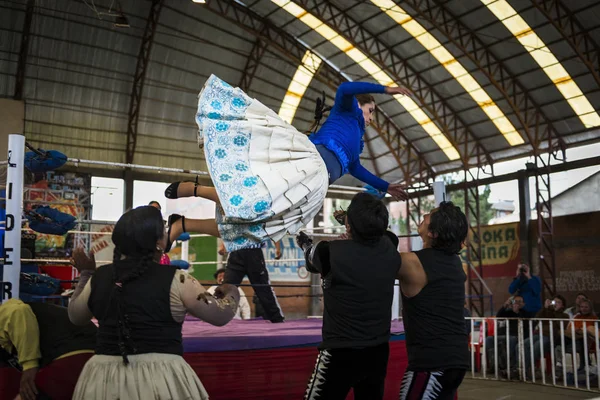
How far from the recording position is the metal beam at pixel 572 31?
13156mm

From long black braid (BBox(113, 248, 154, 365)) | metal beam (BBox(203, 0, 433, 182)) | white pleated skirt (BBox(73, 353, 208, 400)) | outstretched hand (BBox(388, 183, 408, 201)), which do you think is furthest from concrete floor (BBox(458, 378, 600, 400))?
metal beam (BBox(203, 0, 433, 182))

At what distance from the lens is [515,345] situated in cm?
774

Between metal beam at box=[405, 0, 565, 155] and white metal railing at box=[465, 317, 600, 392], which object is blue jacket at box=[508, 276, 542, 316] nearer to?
white metal railing at box=[465, 317, 600, 392]

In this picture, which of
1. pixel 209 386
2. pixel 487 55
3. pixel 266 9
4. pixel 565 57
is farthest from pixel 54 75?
pixel 209 386

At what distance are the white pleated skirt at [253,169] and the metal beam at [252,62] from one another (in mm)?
14641

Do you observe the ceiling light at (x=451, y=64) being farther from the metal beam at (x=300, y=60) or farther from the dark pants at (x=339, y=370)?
the dark pants at (x=339, y=370)

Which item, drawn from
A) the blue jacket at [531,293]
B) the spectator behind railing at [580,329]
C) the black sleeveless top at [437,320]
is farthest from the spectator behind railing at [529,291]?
the black sleeveless top at [437,320]

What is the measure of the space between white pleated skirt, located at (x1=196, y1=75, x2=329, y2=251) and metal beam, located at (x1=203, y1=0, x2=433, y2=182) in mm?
12993

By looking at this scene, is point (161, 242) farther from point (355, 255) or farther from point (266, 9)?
point (266, 9)

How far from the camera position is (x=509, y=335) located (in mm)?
7758

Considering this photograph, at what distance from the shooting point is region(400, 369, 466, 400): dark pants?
2529mm

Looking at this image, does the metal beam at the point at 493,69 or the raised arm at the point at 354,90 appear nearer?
the raised arm at the point at 354,90

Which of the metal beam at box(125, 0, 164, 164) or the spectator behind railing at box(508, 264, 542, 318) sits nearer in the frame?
the spectator behind railing at box(508, 264, 542, 318)

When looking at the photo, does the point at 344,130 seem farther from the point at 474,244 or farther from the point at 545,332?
the point at 474,244
